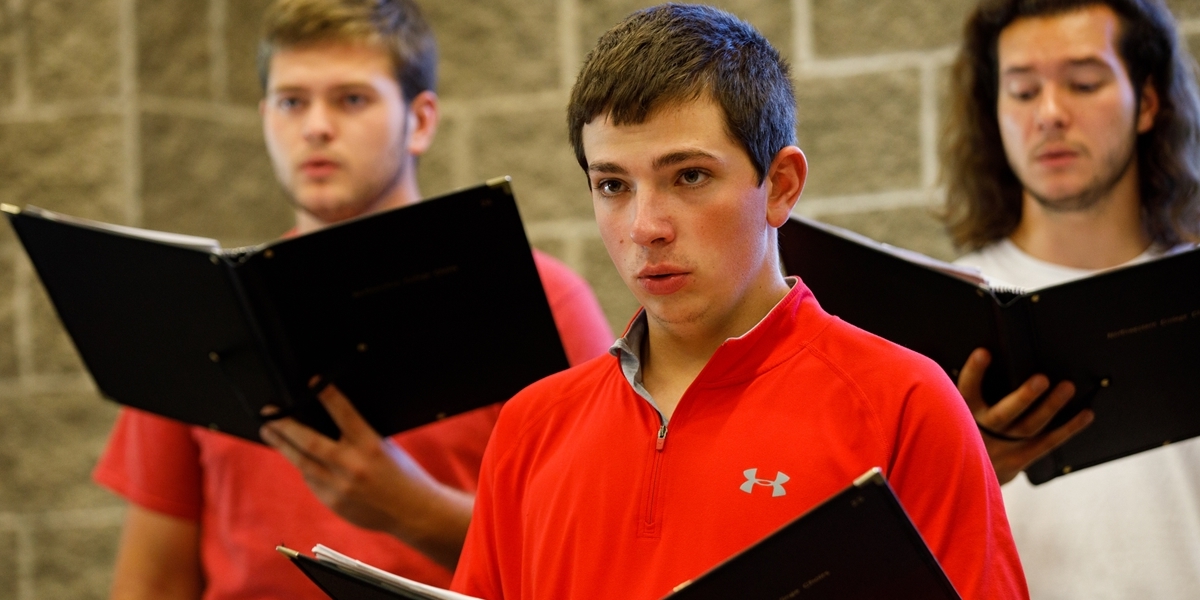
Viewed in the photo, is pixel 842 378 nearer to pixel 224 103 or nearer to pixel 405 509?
pixel 405 509

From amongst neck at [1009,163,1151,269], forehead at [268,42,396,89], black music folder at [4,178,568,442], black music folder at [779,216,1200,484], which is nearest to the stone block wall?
neck at [1009,163,1151,269]

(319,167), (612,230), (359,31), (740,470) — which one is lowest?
(740,470)

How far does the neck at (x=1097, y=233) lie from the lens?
2189 millimetres

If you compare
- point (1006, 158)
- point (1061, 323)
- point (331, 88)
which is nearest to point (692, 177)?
point (1061, 323)

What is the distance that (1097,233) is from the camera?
220 centimetres

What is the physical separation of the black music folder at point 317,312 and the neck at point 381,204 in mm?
470

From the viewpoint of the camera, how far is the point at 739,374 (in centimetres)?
133

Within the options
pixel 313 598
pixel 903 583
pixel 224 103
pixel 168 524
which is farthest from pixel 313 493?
pixel 224 103

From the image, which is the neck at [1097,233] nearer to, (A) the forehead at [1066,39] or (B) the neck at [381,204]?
(A) the forehead at [1066,39]

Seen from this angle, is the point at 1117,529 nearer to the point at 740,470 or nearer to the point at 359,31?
the point at 740,470

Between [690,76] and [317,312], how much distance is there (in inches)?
28.0

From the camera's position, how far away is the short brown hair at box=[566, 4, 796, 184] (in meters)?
1.31

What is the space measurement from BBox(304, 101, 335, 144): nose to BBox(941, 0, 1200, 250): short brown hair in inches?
48.3

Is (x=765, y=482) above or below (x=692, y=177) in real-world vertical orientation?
below
